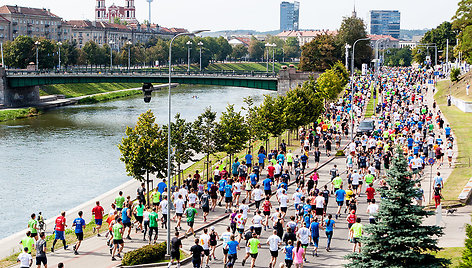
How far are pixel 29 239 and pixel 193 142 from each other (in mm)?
16291

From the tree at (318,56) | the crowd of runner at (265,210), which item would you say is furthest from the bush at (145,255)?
the tree at (318,56)

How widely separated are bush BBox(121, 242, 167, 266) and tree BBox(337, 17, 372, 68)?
99.7m

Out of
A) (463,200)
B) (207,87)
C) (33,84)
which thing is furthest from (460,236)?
(207,87)

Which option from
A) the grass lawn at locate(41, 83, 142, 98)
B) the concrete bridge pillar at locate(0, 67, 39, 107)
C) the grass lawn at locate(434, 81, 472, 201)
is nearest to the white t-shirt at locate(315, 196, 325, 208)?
the grass lawn at locate(434, 81, 472, 201)

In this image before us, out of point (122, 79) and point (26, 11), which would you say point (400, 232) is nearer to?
point (122, 79)

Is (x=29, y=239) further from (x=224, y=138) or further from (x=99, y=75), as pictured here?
(x=99, y=75)

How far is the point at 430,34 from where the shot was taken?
151250 millimetres

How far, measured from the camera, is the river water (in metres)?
36.9

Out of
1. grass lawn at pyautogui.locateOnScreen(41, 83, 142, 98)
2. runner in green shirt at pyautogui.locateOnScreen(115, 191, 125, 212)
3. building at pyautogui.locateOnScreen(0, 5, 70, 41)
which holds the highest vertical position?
building at pyautogui.locateOnScreen(0, 5, 70, 41)

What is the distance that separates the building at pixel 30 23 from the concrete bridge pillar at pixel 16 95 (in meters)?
59.9

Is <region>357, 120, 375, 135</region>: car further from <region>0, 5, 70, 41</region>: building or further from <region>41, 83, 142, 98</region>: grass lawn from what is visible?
<region>0, 5, 70, 41</region>: building

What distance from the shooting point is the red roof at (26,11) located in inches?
6038

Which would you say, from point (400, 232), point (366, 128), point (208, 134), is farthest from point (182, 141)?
point (400, 232)

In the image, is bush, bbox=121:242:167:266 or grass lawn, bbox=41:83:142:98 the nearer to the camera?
bush, bbox=121:242:167:266
